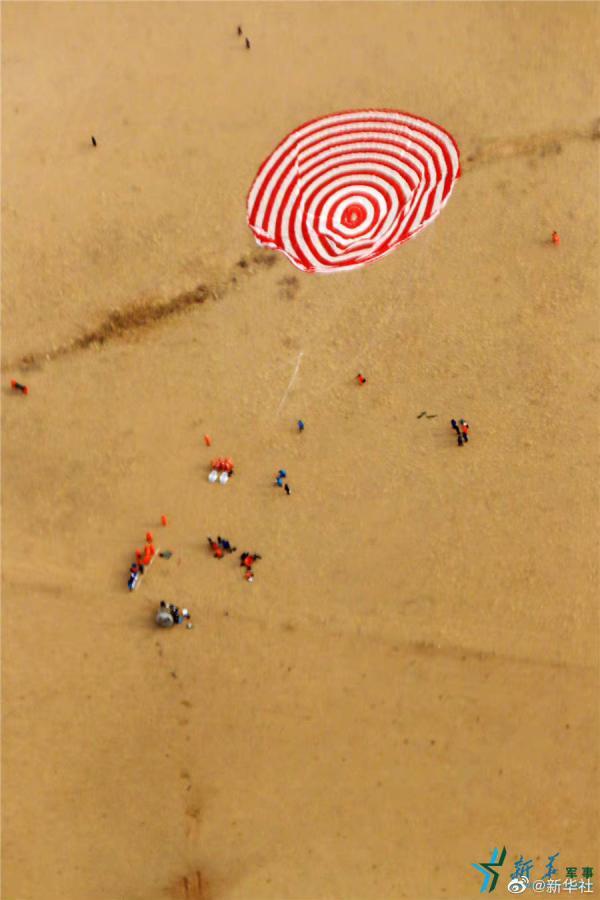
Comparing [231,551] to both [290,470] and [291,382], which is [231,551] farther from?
[291,382]

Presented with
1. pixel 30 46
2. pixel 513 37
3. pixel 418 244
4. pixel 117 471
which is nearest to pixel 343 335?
pixel 418 244

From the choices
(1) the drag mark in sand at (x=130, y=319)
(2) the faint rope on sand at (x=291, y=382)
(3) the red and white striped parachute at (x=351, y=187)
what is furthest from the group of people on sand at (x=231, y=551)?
(3) the red and white striped parachute at (x=351, y=187)

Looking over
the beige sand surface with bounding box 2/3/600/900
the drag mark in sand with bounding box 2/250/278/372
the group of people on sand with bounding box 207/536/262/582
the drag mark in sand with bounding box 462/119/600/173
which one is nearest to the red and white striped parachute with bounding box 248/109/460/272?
the beige sand surface with bounding box 2/3/600/900

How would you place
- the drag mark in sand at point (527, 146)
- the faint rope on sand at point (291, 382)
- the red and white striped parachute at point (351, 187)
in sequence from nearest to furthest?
the faint rope on sand at point (291, 382) → the red and white striped parachute at point (351, 187) → the drag mark in sand at point (527, 146)

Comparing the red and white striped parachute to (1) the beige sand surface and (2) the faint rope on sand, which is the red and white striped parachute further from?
(2) the faint rope on sand

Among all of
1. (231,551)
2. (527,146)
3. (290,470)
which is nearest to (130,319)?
(290,470)

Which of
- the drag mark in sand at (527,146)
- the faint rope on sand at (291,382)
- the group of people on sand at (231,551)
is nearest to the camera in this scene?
the group of people on sand at (231,551)

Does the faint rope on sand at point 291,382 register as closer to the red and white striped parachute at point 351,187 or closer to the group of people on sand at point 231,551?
the red and white striped parachute at point 351,187
